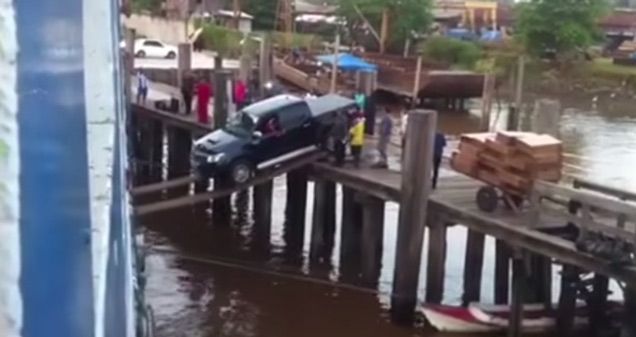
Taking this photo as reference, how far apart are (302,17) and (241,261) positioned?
165 feet

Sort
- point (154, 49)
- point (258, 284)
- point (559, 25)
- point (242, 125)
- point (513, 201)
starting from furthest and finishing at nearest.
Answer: point (559, 25), point (154, 49), point (242, 125), point (258, 284), point (513, 201)

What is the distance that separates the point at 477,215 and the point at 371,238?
2.70 meters

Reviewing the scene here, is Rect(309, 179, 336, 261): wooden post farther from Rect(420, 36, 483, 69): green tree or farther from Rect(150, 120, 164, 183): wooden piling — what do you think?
Rect(420, 36, 483, 69): green tree

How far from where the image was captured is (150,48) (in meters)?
51.9

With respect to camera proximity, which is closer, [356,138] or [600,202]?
[600,202]

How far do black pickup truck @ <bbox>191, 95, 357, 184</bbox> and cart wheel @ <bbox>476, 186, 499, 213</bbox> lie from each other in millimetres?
4192

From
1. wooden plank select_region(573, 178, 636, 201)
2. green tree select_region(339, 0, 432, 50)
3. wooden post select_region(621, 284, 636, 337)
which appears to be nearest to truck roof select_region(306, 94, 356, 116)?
wooden plank select_region(573, 178, 636, 201)

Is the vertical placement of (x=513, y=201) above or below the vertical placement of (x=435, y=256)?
above

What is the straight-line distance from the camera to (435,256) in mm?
14820

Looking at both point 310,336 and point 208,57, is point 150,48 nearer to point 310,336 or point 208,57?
point 208,57

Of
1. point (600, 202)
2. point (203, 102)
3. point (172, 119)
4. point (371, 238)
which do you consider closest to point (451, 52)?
point (172, 119)

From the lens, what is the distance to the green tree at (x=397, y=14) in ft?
179

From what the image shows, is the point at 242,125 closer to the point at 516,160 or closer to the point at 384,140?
the point at 384,140

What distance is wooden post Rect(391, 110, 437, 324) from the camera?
14.0m
